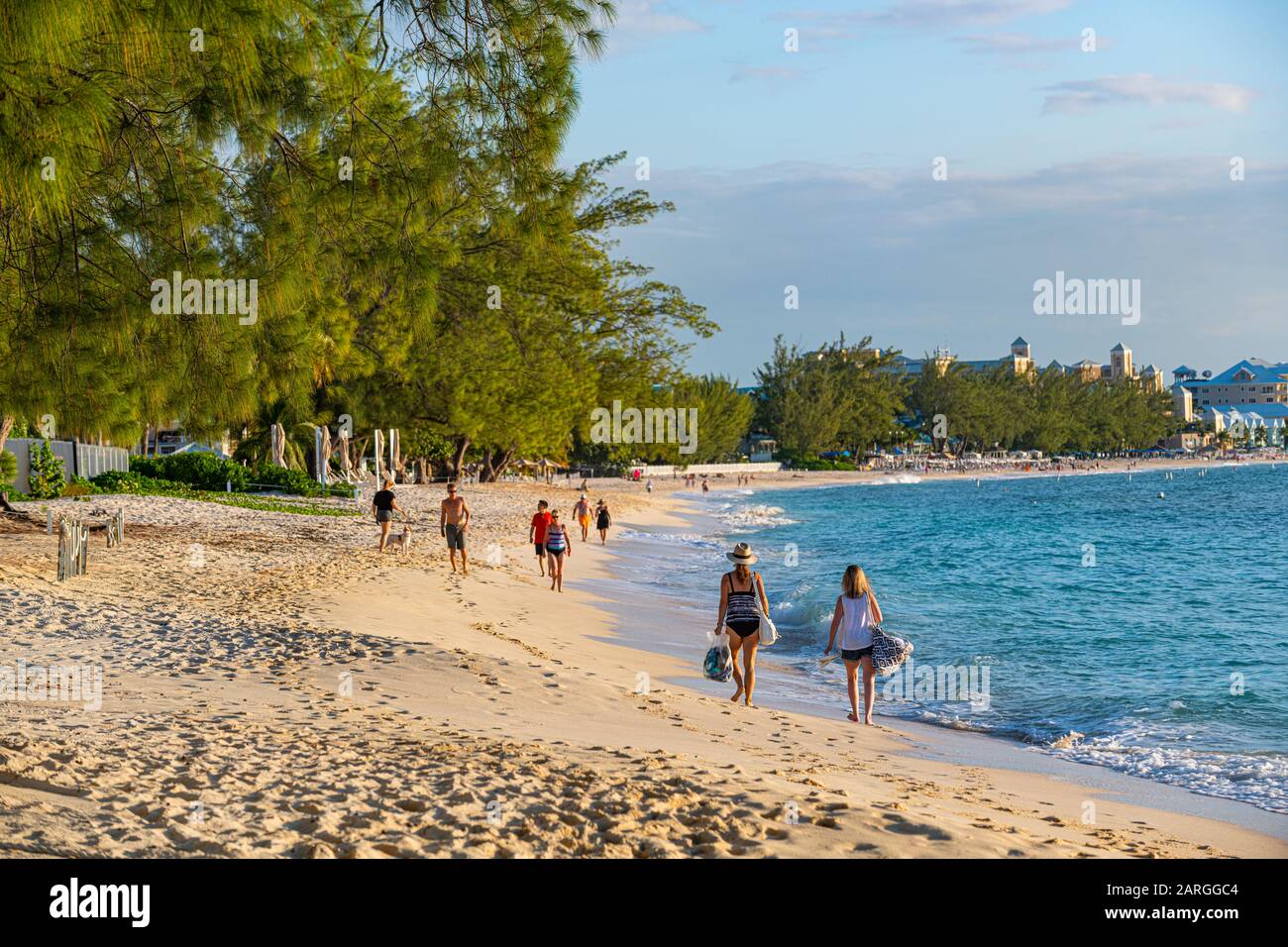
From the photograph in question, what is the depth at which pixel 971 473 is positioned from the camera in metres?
152

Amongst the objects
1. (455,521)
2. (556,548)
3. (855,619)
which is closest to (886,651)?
(855,619)

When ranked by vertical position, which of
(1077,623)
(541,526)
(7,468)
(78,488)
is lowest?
(1077,623)

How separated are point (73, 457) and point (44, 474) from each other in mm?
5884

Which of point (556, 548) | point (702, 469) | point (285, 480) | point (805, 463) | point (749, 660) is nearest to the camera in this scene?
point (749, 660)

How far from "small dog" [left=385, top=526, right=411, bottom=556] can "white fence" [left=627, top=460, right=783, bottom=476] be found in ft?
238

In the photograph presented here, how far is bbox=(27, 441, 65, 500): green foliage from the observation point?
27672mm

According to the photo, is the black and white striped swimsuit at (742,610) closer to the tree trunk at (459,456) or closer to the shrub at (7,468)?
the shrub at (7,468)

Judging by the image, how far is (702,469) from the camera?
A: 105500 mm

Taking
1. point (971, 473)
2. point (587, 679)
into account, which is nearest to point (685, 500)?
point (587, 679)

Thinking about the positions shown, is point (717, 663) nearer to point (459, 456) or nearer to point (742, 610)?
point (742, 610)

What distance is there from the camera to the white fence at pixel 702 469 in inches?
3904

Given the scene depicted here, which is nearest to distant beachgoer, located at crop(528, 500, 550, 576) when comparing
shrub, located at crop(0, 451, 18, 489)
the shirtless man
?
the shirtless man
